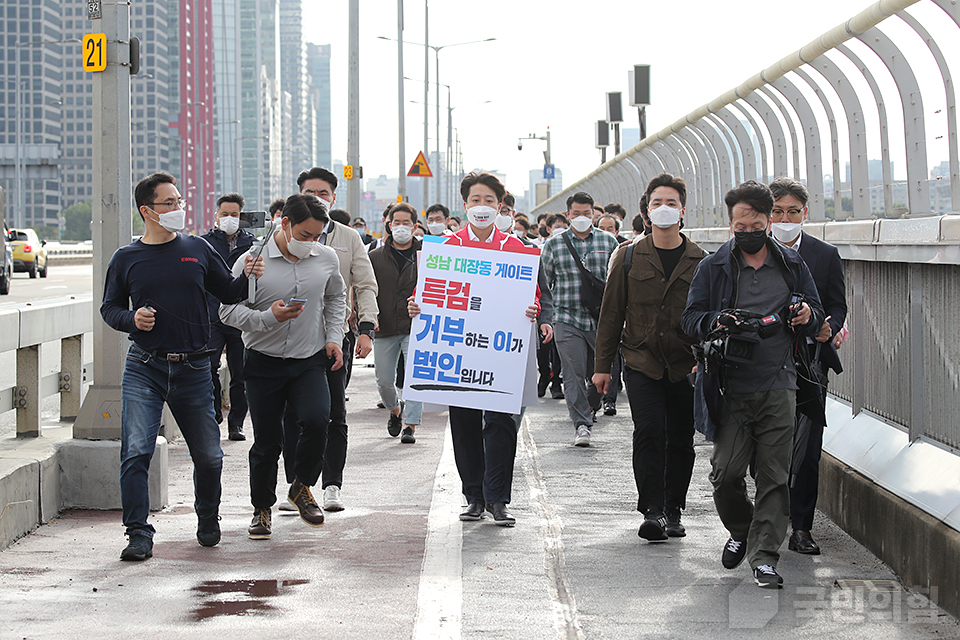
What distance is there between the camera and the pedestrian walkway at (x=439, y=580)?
16.0 ft

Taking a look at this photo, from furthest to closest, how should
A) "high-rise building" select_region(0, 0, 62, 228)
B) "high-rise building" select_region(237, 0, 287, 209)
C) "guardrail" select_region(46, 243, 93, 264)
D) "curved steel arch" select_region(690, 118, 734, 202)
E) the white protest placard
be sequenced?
"high-rise building" select_region(237, 0, 287, 209), "high-rise building" select_region(0, 0, 62, 228), "guardrail" select_region(46, 243, 93, 264), "curved steel arch" select_region(690, 118, 734, 202), the white protest placard

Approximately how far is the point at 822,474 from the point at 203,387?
3.68 metres

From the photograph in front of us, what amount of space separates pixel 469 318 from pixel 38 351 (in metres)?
2.98

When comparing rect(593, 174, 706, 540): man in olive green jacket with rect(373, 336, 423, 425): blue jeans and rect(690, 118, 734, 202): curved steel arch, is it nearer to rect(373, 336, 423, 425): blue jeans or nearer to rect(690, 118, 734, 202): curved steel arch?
rect(373, 336, 423, 425): blue jeans

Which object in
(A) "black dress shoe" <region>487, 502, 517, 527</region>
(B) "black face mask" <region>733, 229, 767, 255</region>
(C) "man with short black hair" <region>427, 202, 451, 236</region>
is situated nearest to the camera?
(B) "black face mask" <region>733, 229, 767, 255</region>

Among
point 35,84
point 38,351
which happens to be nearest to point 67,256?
point 38,351

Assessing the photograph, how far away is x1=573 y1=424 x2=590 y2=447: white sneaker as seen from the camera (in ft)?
32.5

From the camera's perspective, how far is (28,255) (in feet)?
135

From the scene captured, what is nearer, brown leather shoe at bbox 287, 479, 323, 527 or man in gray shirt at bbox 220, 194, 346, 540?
man in gray shirt at bbox 220, 194, 346, 540

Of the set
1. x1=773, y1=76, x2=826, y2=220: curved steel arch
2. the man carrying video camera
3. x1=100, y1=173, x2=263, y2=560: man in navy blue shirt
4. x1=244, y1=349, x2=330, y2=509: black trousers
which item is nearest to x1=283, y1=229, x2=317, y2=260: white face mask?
x1=100, y1=173, x2=263, y2=560: man in navy blue shirt

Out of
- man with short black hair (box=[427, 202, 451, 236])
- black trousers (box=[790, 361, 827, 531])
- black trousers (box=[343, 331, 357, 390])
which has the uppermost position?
man with short black hair (box=[427, 202, 451, 236])

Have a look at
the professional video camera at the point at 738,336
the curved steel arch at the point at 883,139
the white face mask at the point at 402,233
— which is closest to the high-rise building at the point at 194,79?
the white face mask at the point at 402,233

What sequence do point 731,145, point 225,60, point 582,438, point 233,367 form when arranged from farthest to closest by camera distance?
point 225,60 → point 731,145 → point 233,367 → point 582,438

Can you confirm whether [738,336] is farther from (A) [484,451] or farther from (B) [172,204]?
(B) [172,204]
